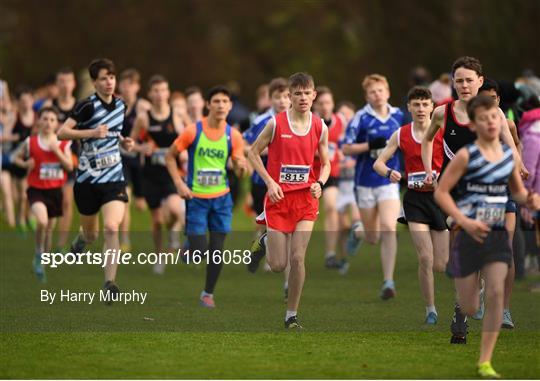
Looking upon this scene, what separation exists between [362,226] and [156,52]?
40.8 m

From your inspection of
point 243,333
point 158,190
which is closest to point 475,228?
point 243,333

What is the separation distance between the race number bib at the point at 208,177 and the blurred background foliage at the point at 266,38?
24809 mm

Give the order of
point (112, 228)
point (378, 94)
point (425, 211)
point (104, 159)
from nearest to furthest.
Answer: point (425, 211)
point (112, 228)
point (104, 159)
point (378, 94)

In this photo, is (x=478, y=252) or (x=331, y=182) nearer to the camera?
(x=478, y=252)

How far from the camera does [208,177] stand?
52.5ft

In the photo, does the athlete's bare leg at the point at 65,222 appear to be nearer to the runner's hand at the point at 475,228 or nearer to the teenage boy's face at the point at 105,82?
the teenage boy's face at the point at 105,82

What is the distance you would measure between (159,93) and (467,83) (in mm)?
7025

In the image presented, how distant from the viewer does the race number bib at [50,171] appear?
18.4m

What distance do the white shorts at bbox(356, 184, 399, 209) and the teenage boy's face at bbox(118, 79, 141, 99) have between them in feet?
17.7

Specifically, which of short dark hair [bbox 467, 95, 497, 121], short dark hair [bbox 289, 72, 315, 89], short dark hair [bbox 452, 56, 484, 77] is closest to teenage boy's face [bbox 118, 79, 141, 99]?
short dark hair [bbox 289, 72, 315, 89]

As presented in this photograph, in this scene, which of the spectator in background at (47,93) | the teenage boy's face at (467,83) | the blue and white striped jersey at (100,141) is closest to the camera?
the teenage boy's face at (467,83)

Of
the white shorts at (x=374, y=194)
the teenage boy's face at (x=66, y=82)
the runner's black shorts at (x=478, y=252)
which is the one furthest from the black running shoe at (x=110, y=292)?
the teenage boy's face at (x=66, y=82)

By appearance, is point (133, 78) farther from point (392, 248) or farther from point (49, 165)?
point (392, 248)

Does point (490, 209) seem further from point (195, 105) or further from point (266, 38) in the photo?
point (266, 38)
